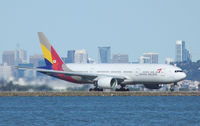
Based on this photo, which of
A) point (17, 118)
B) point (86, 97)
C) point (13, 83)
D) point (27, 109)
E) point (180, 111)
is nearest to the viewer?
point (17, 118)

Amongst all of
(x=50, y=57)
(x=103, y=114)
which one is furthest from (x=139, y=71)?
(x=103, y=114)

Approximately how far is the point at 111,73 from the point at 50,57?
1044 centimetres

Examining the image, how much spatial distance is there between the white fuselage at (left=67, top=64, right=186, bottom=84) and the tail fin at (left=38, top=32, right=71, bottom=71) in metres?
1.47

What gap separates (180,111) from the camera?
64.5 m

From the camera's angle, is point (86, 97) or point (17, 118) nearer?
point (17, 118)

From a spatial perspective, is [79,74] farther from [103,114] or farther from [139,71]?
[103,114]

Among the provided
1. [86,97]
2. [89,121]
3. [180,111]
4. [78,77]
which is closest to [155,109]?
[180,111]

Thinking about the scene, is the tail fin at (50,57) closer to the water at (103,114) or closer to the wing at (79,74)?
the wing at (79,74)

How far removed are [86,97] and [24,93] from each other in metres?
10.3

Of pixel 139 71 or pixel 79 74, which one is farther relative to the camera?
pixel 139 71

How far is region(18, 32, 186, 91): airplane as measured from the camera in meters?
94.3

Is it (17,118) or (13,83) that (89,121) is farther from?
(13,83)

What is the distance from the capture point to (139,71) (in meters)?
95.1

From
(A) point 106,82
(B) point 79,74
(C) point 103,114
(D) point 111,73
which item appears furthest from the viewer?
(D) point 111,73
